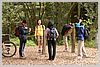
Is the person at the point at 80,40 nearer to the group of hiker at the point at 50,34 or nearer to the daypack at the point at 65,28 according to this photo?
the group of hiker at the point at 50,34

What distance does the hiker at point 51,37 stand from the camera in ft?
14.4

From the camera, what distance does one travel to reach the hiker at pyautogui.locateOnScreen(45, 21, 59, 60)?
14.4 ft

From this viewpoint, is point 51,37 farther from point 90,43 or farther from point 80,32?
point 90,43

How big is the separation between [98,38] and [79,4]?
56cm

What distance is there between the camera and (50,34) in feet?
14.5

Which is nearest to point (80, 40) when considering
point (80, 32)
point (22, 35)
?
point (80, 32)

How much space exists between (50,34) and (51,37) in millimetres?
46

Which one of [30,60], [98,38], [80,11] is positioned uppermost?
[80,11]

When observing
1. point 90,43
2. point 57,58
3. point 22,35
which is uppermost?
point 22,35

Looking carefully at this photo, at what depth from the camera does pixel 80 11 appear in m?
4.36

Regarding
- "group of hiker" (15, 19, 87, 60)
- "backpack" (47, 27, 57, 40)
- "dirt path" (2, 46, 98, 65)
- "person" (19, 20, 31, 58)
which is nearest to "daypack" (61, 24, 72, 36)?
"group of hiker" (15, 19, 87, 60)

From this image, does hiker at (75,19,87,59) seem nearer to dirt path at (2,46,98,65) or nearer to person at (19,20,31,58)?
dirt path at (2,46,98,65)

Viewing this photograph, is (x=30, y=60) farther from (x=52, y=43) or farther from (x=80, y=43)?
(x=80, y=43)

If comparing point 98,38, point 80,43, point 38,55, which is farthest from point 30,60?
point 98,38
